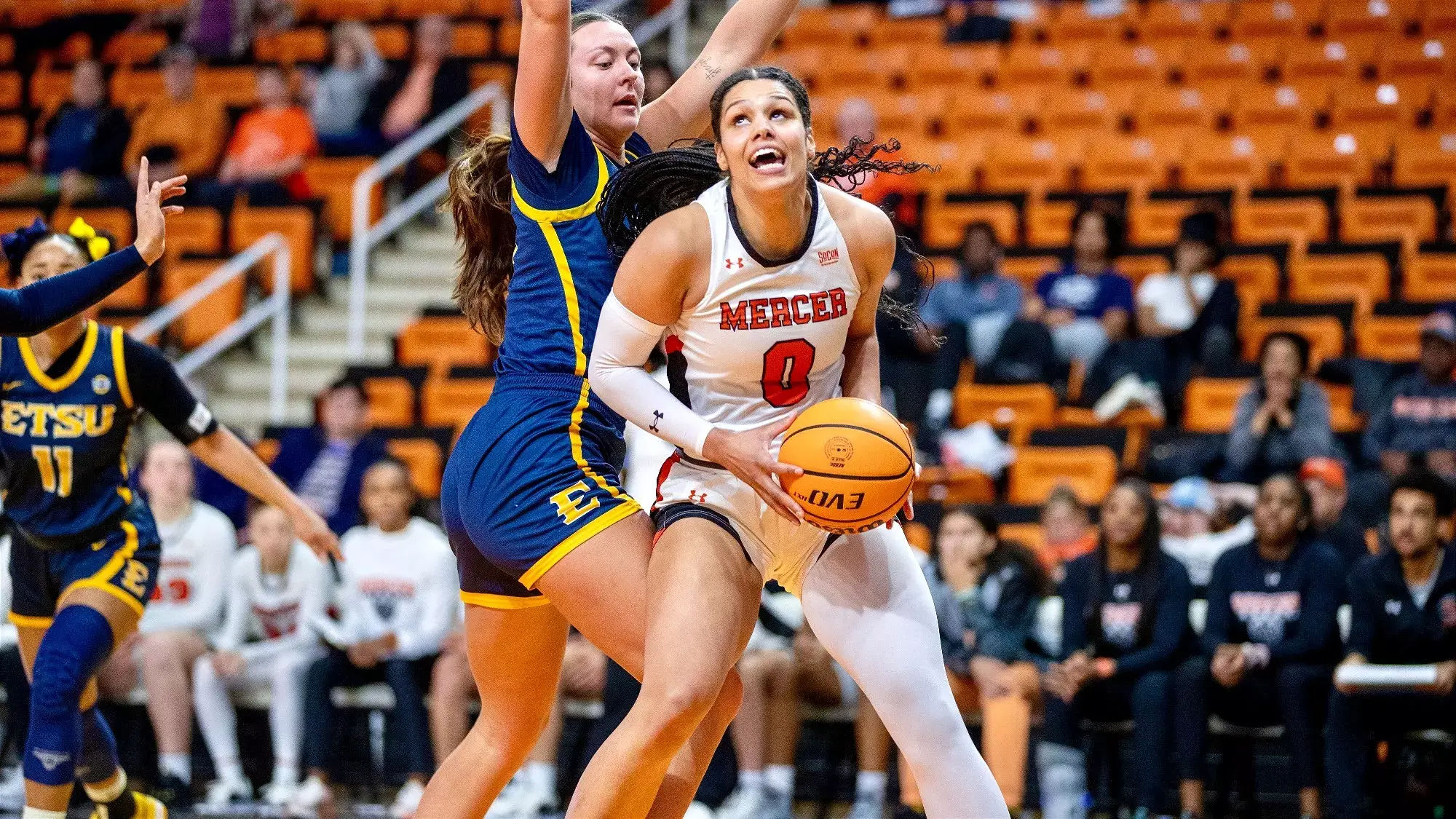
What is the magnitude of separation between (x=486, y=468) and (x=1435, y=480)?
4.40 metres

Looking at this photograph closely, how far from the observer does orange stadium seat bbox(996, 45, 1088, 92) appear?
12625 millimetres

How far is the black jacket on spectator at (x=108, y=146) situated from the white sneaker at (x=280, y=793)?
6515 millimetres

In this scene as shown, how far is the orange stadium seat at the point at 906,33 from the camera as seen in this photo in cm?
1368

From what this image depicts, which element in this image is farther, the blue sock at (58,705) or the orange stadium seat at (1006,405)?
the orange stadium seat at (1006,405)

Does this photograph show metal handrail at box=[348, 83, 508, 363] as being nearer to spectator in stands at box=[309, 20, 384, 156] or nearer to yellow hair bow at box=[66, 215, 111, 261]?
spectator in stands at box=[309, 20, 384, 156]

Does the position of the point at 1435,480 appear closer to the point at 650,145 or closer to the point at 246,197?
the point at 650,145

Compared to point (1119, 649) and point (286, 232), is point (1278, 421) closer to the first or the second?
point (1119, 649)

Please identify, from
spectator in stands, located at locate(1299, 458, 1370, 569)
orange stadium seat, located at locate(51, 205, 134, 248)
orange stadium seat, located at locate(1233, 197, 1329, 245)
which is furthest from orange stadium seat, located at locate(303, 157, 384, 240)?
spectator in stands, located at locate(1299, 458, 1370, 569)

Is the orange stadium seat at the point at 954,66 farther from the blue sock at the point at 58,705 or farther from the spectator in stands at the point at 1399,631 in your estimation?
the blue sock at the point at 58,705

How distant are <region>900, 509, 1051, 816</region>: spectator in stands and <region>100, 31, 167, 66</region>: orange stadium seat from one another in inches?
389

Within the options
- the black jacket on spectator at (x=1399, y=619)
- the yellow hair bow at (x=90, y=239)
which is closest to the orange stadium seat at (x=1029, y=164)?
the black jacket on spectator at (x=1399, y=619)

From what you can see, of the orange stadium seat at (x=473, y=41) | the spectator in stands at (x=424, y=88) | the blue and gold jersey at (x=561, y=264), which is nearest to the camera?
the blue and gold jersey at (x=561, y=264)

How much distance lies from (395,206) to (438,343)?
2.07 meters

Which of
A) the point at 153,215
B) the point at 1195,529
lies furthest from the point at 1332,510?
the point at 153,215
